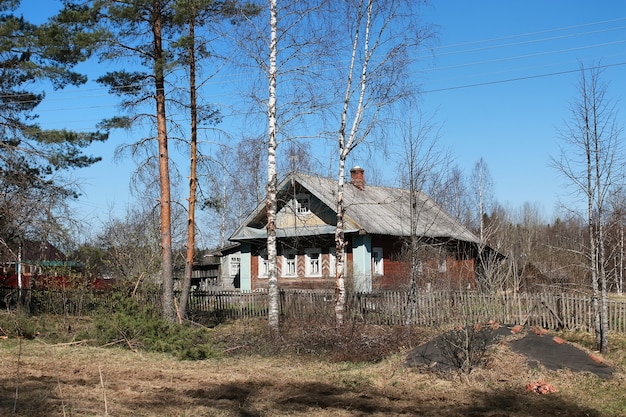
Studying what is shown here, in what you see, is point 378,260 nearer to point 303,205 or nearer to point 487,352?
point 303,205

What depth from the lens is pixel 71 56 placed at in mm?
18406

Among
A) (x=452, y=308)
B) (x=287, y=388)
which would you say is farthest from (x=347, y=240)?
(x=287, y=388)

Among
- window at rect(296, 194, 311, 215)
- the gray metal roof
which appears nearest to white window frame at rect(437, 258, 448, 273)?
the gray metal roof

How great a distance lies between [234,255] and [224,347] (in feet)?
81.0

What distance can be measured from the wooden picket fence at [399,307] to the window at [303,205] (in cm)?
685

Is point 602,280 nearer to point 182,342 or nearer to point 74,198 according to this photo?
point 182,342

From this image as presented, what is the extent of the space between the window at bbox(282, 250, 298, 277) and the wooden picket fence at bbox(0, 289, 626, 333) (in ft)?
22.5

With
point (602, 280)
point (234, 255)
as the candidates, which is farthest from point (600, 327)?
point (234, 255)

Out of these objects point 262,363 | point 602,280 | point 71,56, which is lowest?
point 262,363

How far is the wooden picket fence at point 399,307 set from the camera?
17.1 m

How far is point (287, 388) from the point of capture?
10500mm

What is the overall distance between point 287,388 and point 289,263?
63.8 ft

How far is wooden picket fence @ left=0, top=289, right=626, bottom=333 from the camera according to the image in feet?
56.0

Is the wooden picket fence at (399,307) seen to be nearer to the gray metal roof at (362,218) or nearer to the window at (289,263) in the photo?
the gray metal roof at (362,218)
